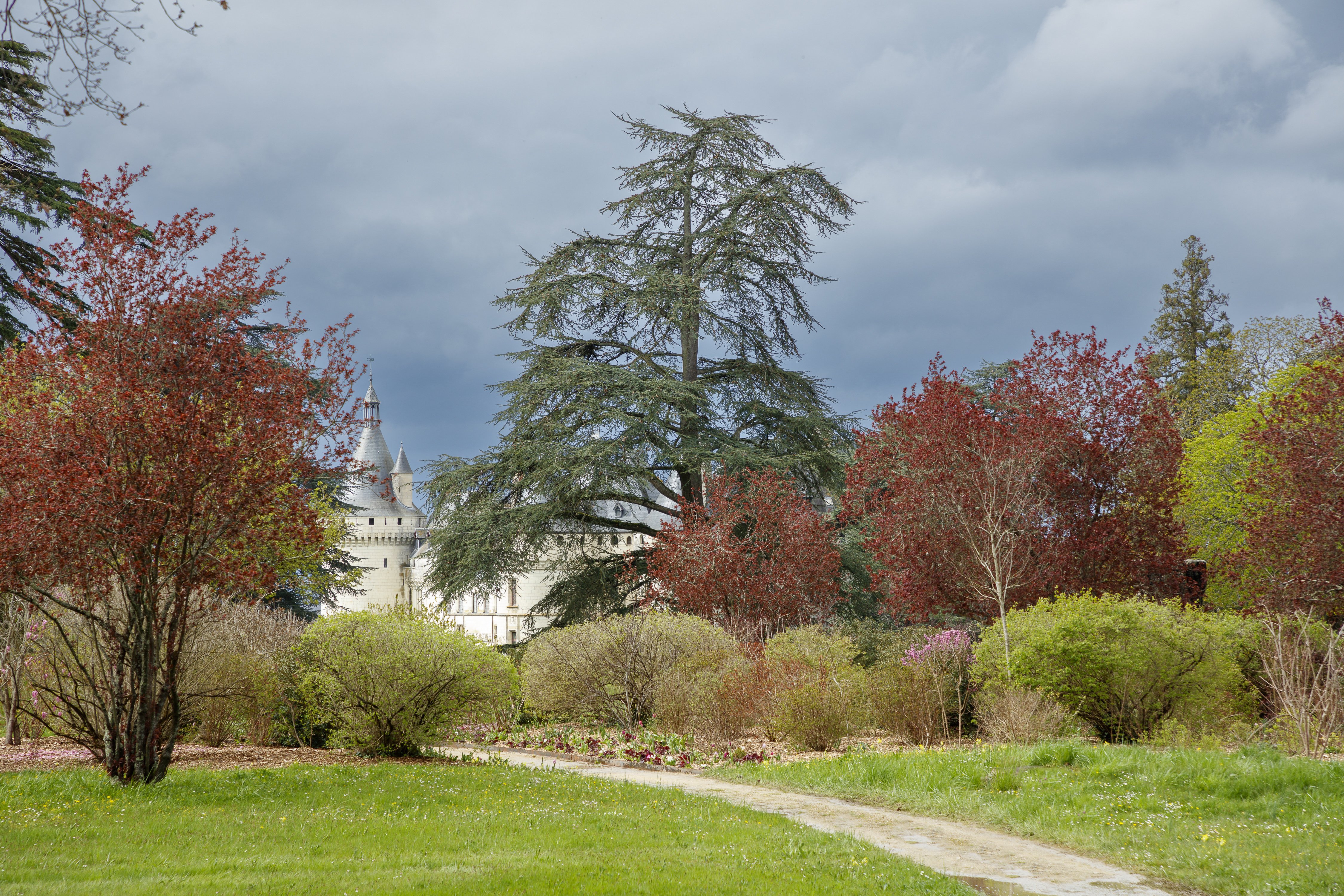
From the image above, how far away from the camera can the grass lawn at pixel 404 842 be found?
15.9ft

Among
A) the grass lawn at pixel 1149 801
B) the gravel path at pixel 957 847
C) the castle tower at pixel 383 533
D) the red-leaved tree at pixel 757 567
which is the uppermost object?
the castle tower at pixel 383 533

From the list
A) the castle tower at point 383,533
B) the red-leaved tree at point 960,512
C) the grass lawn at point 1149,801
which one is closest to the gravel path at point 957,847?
the grass lawn at point 1149,801

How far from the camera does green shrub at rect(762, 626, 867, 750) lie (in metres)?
10.6

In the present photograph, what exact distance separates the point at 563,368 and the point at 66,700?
13.5 metres

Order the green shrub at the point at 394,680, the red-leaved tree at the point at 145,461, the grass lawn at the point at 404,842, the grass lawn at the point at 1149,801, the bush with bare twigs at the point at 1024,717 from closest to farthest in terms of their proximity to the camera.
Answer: the grass lawn at the point at 404,842 < the grass lawn at the point at 1149,801 < the red-leaved tree at the point at 145,461 < the bush with bare twigs at the point at 1024,717 < the green shrub at the point at 394,680

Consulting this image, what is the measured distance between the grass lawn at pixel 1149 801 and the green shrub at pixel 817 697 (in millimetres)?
1629

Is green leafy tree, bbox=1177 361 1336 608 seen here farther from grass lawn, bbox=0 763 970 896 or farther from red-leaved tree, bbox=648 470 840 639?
grass lawn, bbox=0 763 970 896

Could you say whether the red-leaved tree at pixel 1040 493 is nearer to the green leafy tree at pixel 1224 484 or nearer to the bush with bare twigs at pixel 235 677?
the green leafy tree at pixel 1224 484

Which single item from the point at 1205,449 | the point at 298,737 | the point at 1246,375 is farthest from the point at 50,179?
the point at 1246,375

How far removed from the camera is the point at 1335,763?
676 centimetres

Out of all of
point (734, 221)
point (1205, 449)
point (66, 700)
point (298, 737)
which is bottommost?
point (298, 737)

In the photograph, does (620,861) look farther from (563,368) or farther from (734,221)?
(734,221)

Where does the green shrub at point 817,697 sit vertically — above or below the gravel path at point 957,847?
above

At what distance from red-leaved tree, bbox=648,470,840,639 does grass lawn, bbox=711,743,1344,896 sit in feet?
23.2
